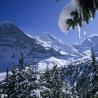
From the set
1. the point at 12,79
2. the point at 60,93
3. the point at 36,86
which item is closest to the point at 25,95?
the point at 36,86

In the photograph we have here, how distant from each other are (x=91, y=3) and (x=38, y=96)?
74.9 ft

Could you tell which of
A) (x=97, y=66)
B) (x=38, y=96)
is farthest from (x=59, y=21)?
(x=97, y=66)

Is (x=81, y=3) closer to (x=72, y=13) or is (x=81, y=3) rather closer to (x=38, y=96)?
(x=72, y=13)

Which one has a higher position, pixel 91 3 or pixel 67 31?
pixel 91 3

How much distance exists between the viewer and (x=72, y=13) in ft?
13.7

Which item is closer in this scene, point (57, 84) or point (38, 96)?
point (38, 96)

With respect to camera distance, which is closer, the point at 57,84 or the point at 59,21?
the point at 59,21

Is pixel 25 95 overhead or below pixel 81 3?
below

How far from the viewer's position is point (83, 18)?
415 centimetres

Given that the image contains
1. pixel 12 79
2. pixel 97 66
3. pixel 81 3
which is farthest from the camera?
pixel 97 66

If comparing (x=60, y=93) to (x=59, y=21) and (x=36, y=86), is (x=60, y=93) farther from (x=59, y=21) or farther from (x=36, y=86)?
(x=59, y=21)

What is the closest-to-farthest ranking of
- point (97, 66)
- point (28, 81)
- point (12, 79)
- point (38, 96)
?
point (38, 96) → point (28, 81) → point (12, 79) → point (97, 66)

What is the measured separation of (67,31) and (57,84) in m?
44.8

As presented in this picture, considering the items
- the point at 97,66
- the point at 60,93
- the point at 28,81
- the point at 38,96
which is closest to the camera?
the point at 38,96
